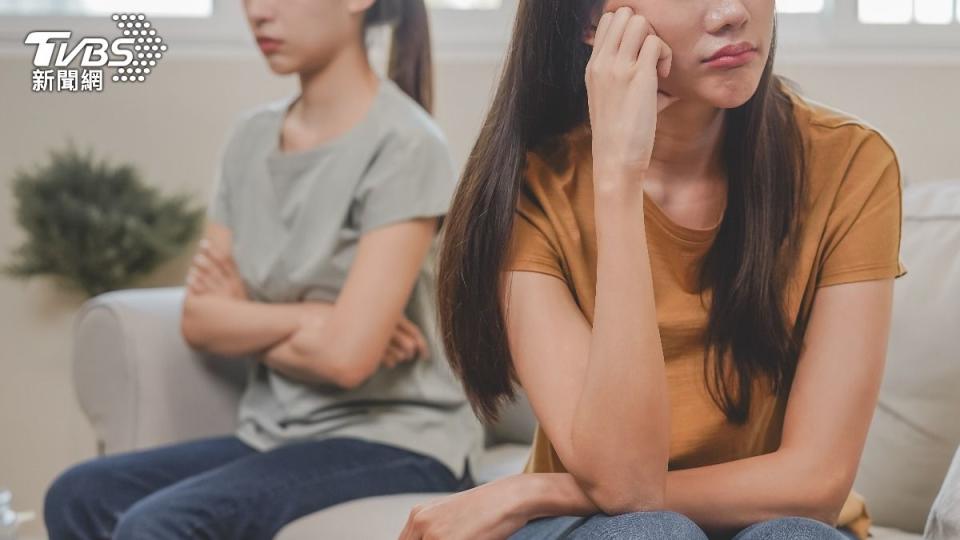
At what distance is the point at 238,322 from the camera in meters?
1.92

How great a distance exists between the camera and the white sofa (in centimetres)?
168

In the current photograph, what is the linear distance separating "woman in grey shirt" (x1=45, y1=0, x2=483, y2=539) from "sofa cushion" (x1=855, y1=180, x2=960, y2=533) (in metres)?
0.56

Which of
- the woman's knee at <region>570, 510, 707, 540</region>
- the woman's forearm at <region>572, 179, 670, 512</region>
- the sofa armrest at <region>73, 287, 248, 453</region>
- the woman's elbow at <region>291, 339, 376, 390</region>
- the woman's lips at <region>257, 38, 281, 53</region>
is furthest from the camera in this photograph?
the sofa armrest at <region>73, 287, 248, 453</region>

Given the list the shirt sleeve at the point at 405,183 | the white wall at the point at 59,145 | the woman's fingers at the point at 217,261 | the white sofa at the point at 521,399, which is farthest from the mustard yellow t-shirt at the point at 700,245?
the white wall at the point at 59,145

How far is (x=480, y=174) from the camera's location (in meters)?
1.33

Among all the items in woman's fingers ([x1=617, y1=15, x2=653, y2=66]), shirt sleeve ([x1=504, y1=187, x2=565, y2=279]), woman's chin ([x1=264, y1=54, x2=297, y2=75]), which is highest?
woman's fingers ([x1=617, y1=15, x2=653, y2=66])

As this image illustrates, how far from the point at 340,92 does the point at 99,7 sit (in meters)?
1.37

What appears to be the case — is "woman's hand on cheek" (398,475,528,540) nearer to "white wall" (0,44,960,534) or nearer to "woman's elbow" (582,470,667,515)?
"woman's elbow" (582,470,667,515)

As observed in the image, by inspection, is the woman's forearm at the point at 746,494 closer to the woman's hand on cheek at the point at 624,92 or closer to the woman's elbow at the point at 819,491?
the woman's elbow at the point at 819,491

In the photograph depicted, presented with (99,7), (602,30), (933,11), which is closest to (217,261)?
(602,30)

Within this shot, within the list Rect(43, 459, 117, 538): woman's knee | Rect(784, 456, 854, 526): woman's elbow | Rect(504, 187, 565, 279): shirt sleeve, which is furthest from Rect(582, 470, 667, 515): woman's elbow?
Rect(43, 459, 117, 538): woman's knee

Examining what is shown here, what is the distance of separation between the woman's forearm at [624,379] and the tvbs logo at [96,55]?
1755 millimetres

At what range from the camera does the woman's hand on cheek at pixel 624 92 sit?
3.98ft

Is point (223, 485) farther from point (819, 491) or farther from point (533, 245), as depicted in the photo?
point (819, 491)
